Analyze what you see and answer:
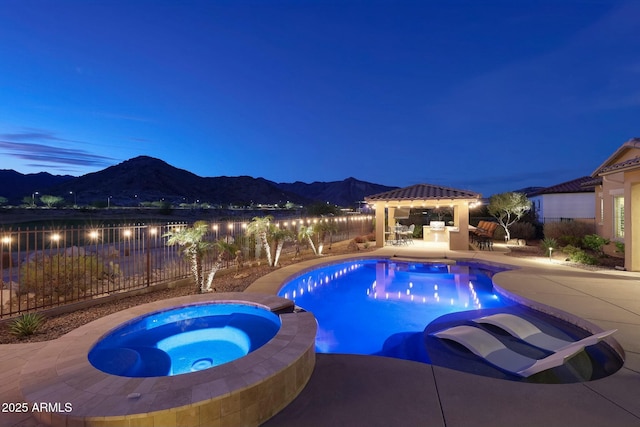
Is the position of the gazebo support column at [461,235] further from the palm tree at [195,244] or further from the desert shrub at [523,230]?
the palm tree at [195,244]

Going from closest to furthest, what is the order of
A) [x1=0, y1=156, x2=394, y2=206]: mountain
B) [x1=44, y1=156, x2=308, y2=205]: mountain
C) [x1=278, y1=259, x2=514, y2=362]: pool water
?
[x1=278, y1=259, x2=514, y2=362]: pool water, [x1=0, y1=156, x2=394, y2=206]: mountain, [x1=44, y1=156, x2=308, y2=205]: mountain

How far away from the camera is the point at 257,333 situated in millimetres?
5227

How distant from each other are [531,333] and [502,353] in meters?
1.10

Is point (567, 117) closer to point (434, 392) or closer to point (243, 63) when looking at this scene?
point (243, 63)

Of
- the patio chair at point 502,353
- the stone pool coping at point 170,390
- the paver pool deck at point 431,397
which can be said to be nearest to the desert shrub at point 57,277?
the paver pool deck at point 431,397

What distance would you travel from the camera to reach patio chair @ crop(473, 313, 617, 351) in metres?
4.46

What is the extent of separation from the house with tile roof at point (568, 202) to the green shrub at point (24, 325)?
23401 millimetres

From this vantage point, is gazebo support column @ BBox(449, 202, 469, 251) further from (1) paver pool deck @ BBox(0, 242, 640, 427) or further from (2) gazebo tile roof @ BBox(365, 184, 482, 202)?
(1) paver pool deck @ BBox(0, 242, 640, 427)

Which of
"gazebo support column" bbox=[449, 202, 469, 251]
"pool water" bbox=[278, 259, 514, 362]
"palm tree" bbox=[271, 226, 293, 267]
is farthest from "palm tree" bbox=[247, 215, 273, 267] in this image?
"gazebo support column" bbox=[449, 202, 469, 251]

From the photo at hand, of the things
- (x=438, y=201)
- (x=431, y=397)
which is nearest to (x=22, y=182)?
Answer: (x=438, y=201)

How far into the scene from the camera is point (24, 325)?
4801 mm

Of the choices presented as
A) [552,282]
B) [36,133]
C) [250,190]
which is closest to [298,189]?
[250,190]

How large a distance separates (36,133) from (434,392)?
93.7 meters

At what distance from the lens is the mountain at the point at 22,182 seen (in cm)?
8782
